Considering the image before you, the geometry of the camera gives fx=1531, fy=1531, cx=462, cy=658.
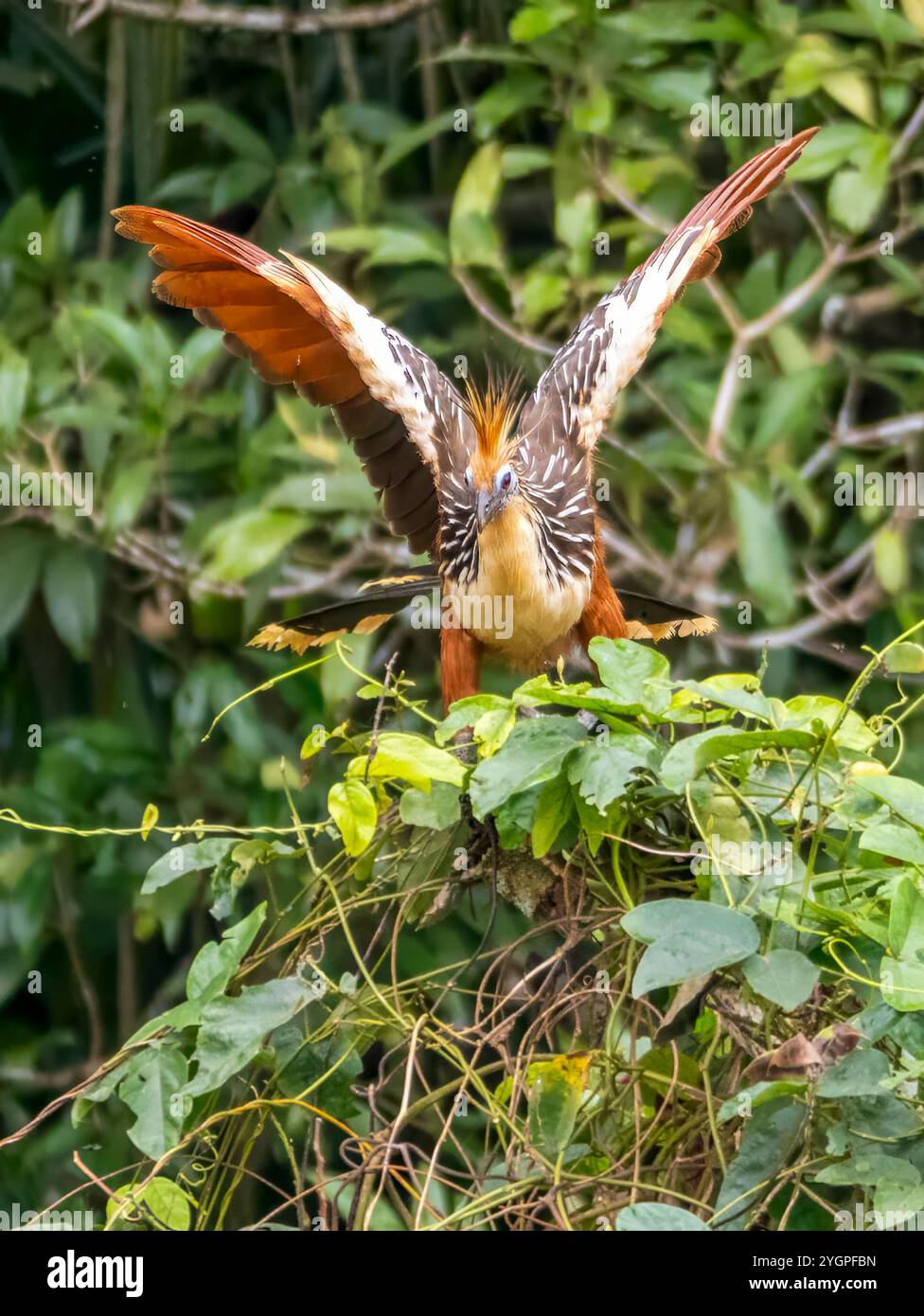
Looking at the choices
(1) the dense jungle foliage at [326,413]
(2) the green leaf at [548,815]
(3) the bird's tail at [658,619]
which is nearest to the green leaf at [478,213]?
(1) the dense jungle foliage at [326,413]

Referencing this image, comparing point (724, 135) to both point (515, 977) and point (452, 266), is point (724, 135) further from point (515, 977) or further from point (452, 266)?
point (515, 977)

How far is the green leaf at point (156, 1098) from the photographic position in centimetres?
97

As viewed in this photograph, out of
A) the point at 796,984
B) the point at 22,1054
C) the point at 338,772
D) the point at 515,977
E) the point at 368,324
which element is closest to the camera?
the point at 796,984

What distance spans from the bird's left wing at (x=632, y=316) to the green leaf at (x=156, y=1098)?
99cm

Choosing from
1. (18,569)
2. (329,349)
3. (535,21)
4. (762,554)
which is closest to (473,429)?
(329,349)

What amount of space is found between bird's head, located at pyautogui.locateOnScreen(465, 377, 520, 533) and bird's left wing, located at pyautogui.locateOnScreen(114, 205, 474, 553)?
0.09 ft

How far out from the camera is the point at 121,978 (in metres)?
2.46

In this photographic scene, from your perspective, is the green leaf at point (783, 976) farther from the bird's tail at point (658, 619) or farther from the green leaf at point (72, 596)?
the green leaf at point (72, 596)

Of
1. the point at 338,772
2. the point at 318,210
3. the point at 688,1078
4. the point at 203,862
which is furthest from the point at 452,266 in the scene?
the point at 688,1078

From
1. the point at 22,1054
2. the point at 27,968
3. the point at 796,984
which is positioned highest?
the point at 796,984

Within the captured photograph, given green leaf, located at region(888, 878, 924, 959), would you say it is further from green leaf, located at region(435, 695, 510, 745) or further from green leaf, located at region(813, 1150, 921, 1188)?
Result: green leaf, located at region(435, 695, 510, 745)

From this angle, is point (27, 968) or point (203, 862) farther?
point (27, 968)

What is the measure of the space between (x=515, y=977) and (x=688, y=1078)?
539mm

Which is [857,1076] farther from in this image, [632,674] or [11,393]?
[11,393]
